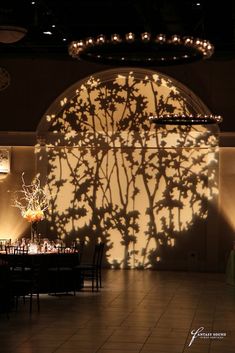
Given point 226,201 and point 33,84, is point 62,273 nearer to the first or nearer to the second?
point 226,201

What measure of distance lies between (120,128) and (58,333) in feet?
29.4

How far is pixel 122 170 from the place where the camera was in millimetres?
17062

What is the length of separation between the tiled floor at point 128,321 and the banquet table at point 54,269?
248mm

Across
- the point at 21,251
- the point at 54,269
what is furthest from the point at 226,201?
the point at 21,251

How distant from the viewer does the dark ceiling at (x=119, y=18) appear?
1315 centimetres

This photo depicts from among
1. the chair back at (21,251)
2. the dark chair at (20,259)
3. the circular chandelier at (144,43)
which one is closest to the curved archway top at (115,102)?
the circular chandelier at (144,43)

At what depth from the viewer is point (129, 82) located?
668 inches

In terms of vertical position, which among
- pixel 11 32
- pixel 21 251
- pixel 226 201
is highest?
pixel 11 32

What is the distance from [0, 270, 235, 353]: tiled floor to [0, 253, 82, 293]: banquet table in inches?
9.8

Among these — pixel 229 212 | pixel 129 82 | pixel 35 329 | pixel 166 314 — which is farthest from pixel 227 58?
pixel 35 329

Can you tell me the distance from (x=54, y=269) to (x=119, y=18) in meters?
4.64

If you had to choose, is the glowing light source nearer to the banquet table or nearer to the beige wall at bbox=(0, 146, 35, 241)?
the banquet table

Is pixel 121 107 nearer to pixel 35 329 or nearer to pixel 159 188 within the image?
pixel 159 188

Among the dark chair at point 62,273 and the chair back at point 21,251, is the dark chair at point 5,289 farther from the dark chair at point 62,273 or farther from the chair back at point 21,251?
the dark chair at point 62,273
